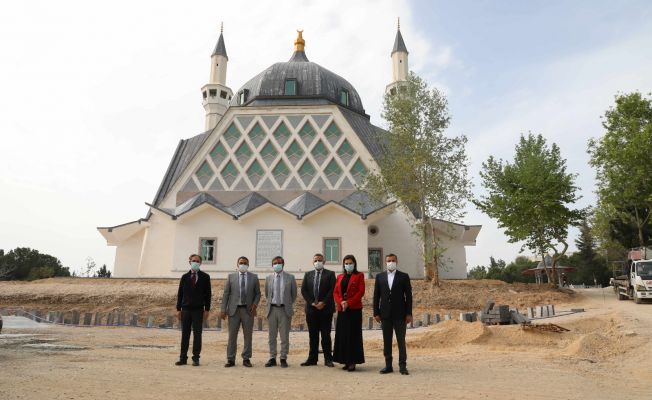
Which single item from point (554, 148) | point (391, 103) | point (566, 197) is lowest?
point (566, 197)

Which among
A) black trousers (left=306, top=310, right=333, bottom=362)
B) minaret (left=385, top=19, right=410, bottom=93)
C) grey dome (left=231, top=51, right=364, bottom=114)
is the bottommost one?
black trousers (left=306, top=310, right=333, bottom=362)

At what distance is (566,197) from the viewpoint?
26859 mm

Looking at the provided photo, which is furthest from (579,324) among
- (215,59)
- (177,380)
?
(215,59)

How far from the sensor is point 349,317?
7785mm

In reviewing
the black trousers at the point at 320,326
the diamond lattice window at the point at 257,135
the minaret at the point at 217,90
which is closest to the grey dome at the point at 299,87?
the minaret at the point at 217,90

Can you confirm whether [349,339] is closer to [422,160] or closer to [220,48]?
[422,160]

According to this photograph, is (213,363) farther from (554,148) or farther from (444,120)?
(554,148)

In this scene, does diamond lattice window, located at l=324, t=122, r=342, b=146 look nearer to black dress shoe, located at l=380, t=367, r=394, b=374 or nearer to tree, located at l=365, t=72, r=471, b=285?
tree, located at l=365, t=72, r=471, b=285

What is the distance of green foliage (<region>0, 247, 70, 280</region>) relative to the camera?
50.8 meters

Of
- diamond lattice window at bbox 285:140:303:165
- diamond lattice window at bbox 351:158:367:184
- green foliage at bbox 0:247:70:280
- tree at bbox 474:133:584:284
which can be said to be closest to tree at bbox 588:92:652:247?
tree at bbox 474:133:584:284

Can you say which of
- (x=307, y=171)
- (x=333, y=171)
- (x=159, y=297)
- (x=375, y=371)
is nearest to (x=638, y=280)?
(x=375, y=371)

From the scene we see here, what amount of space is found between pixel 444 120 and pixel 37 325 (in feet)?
68.1

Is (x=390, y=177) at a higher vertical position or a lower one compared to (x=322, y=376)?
higher

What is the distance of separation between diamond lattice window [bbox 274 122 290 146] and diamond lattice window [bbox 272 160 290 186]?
1592mm
